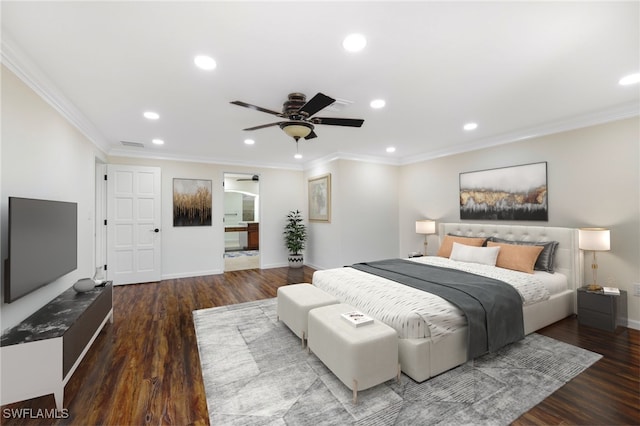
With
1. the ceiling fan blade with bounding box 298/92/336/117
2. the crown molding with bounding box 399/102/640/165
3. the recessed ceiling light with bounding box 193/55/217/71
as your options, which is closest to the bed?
the crown molding with bounding box 399/102/640/165

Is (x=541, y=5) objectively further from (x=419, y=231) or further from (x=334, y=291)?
(x=419, y=231)

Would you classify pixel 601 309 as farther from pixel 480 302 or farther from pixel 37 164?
pixel 37 164

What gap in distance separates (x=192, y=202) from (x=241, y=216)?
535 cm

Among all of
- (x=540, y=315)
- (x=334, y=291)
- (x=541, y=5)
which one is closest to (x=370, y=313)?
(x=334, y=291)

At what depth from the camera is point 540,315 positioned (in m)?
3.10

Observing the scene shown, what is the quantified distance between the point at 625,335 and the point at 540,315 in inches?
33.0

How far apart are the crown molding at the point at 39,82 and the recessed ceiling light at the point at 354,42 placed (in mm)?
2336

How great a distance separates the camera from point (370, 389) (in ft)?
6.81

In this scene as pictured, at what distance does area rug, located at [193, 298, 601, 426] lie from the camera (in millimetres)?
1812

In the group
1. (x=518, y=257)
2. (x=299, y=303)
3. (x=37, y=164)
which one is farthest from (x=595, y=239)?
(x=37, y=164)

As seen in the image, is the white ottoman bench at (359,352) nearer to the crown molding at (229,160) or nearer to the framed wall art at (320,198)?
the crown molding at (229,160)

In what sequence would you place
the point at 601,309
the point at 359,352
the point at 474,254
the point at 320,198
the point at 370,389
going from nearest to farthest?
1. the point at 359,352
2. the point at 370,389
3. the point at 601,309
4. the point at 474,254
5. the point at 320,198

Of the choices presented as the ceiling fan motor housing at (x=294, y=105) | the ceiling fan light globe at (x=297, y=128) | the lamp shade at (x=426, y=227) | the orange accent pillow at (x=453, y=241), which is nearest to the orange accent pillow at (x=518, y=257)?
the orange accent pillow at (x=453, y=241)

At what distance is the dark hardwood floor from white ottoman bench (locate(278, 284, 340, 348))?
0.94 m
